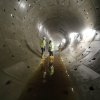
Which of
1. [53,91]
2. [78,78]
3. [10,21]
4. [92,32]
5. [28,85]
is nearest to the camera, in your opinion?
[53,91]

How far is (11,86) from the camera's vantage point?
3441mm

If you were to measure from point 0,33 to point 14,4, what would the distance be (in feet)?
5.29

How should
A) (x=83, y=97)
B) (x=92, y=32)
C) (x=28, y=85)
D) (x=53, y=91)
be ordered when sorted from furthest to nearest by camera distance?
1. (x=92, y=32)
2. (x=28, y=85)
3. (x=53, y=91)
4. (x=83, y=97)

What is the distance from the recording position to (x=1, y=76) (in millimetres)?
3559

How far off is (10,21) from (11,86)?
115 inches

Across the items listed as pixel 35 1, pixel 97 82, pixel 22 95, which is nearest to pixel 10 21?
pixel 35 1

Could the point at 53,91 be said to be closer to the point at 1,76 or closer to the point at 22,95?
the point at 22,95

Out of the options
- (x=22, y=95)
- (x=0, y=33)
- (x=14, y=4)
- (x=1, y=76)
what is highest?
(x=14, y=4)

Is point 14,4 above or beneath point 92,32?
above

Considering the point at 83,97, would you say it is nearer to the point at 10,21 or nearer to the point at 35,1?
the point at 10,21

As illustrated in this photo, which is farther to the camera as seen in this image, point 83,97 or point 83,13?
point 83,13

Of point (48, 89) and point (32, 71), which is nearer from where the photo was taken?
point (48, 89)

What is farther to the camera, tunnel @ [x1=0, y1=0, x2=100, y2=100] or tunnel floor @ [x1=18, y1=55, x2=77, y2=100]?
tunnel @ [x1=0, y1=0, x2=100, y2=100]

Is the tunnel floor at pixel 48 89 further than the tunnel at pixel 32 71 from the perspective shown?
No
